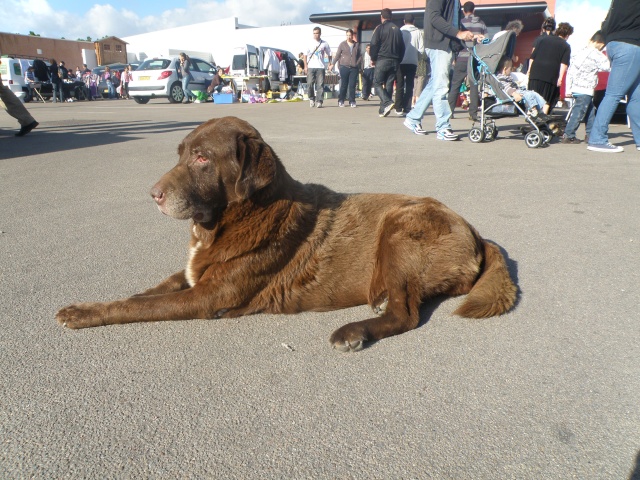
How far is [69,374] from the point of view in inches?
93.4

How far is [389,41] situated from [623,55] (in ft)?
23.5

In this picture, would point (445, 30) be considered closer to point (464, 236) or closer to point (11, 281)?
point (464, 236)

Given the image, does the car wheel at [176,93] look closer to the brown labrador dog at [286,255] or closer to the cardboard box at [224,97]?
the cardboard box at [224,97]

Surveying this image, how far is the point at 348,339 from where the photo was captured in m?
2.65

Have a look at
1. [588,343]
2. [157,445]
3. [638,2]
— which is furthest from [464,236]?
[638,2]

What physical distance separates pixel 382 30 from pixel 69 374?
1354cm

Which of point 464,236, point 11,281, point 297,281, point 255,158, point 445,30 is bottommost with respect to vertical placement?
point 11,281

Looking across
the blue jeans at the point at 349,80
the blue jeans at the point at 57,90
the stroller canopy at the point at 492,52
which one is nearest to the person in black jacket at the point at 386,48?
the blue jeans at the point at 349,80

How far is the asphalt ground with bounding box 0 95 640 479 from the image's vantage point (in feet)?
6.14

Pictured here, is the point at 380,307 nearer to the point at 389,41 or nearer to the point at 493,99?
the point at 493,99

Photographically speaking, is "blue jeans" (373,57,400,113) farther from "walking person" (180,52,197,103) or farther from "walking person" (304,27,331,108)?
"walking person" (180,52,197,103)

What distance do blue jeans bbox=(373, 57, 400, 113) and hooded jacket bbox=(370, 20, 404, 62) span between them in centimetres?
16

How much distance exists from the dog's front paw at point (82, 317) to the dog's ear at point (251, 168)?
3.48 ft

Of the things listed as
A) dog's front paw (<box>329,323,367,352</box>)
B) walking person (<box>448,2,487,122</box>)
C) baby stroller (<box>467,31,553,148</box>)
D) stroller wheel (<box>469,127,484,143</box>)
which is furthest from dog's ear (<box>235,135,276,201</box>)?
walking person (<box>448,2,487,122</box>)
